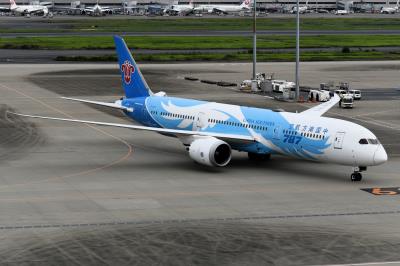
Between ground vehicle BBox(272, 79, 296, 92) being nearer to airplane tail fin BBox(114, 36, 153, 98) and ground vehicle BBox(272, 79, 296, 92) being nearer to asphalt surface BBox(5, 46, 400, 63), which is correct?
airplane tail fin BBox(114, 36, 153, 98)

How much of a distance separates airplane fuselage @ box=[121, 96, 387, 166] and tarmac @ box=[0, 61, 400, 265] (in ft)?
5.77

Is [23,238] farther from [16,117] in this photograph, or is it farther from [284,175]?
[16,117]

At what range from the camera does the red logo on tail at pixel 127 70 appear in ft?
241

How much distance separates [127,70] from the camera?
2908 inches

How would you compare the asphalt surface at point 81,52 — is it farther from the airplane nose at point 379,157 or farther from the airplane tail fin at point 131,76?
the airplane nose at point 379,157

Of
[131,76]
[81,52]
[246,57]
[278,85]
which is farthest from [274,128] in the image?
[81,52]

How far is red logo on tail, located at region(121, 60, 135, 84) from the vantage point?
241 ft

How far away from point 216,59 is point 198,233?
113 meters

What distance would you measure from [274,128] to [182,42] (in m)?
128

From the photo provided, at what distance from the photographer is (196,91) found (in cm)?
11238

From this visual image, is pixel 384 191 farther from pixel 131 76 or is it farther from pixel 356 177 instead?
pixel 131 76

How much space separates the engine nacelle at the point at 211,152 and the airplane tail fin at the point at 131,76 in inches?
502

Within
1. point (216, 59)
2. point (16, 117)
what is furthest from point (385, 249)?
point (216, 59)

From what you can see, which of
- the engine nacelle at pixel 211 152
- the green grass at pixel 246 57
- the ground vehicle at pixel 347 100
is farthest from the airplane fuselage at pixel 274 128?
the green grass at pixel 246 57
